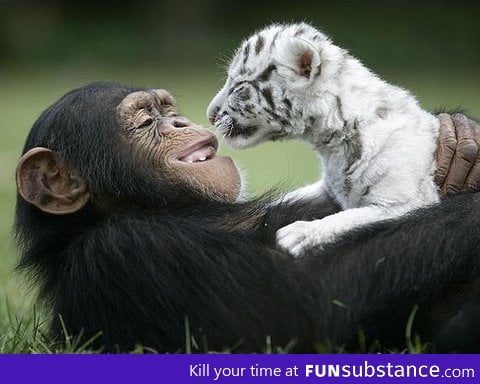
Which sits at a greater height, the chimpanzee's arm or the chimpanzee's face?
the chimpanzee's face

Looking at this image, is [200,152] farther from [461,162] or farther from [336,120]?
[461,162]

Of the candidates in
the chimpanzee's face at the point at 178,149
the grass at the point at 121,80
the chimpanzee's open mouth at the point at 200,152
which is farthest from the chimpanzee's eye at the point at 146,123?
the grass at the point at 121,80

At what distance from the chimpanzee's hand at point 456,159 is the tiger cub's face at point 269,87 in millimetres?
629

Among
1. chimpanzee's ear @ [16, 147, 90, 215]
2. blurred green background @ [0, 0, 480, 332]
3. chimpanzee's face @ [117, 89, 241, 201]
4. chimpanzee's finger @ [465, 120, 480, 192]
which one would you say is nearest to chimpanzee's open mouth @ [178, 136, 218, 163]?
chimpanzee's face @ [117, 89, 241, 201]

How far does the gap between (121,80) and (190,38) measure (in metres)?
4.15

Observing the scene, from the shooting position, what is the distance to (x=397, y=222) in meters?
3.93

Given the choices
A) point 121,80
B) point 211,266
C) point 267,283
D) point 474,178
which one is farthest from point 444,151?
point 121,80

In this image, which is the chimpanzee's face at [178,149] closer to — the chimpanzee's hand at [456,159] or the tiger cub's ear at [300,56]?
the tiger cub's ear at [300,56]

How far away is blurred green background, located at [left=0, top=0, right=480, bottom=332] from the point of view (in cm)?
1922

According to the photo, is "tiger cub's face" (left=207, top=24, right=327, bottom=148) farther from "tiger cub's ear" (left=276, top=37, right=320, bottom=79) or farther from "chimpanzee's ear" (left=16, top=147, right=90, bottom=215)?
"chimpanzee's ear" (left=16, top=147, right=90, bottom=215)

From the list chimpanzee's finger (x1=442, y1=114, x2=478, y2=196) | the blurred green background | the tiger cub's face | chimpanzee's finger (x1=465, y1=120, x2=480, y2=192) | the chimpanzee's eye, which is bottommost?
the blurred green background

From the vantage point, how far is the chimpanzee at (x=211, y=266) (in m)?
3.76

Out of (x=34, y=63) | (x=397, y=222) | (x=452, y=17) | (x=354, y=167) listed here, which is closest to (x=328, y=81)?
(x=354, y=167)

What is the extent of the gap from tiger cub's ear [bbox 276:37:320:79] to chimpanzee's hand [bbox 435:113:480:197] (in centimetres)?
67
